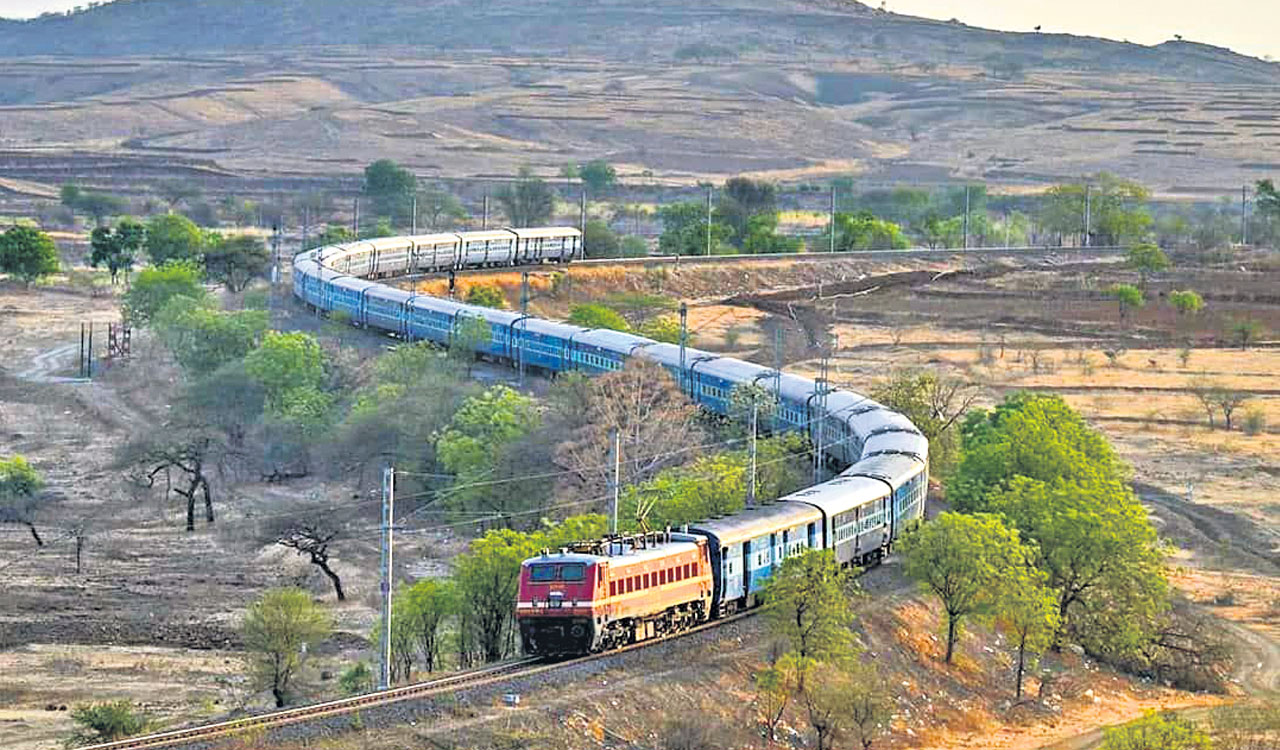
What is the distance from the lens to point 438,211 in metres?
153

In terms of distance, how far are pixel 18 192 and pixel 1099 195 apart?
256 ft

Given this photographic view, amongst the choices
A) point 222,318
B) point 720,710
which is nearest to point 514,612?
point 720,710

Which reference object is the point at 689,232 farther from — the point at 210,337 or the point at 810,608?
the point at 810,608

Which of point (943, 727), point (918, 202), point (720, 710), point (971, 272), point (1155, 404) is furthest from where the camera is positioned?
point (918, 202)

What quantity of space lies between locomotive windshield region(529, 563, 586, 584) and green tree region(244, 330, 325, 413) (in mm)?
34174

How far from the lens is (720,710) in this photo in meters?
34.7

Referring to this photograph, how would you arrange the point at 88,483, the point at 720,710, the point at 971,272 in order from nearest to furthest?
the point at 720,710 → the point at 88,483 → the point at 971,272

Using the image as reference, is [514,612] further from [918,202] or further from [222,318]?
[918,202]

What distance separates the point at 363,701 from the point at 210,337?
4648 cm

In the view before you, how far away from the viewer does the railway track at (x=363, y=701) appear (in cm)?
3002

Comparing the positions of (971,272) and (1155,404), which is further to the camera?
(971,272)

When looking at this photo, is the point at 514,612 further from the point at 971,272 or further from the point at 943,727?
the point at 971,272

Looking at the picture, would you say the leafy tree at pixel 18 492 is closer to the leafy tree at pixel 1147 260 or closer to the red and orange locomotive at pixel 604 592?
the red and orange locomotive at pixel 604 592

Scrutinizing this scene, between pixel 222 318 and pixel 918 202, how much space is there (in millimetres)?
91508
